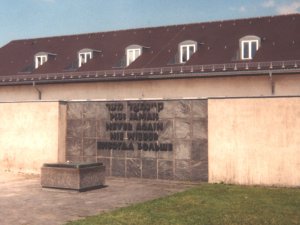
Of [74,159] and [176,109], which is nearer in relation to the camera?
[176,109]

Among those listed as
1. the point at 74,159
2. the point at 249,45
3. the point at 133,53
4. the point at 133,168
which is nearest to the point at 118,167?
the point at 133,168

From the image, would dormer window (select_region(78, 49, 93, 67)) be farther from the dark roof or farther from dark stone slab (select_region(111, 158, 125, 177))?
dark stone slab (select_region(111, 158, 125, 177))

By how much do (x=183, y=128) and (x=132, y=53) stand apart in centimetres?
1610

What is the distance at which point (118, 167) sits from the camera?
22.1 meters

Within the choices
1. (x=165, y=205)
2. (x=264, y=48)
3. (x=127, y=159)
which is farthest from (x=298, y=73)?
(x=165, y=205)

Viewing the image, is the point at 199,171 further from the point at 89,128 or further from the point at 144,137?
the point at 89,128

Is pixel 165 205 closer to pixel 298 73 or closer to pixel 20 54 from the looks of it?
pixel 298 73

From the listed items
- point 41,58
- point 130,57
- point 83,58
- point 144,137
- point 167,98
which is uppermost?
point 41,58

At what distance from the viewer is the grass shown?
39.7 feet

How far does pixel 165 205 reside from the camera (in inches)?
567

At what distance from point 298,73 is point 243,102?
8.90m

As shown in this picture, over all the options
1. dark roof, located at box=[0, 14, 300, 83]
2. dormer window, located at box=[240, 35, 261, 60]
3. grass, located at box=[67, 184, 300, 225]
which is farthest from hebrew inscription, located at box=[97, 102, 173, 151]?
dormer window, located at box=[240, 35, 261, 60]

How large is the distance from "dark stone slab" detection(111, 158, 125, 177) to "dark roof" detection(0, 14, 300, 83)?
8976 mm

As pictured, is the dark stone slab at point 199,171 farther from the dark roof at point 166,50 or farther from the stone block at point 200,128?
the dark roof at point 166,50
